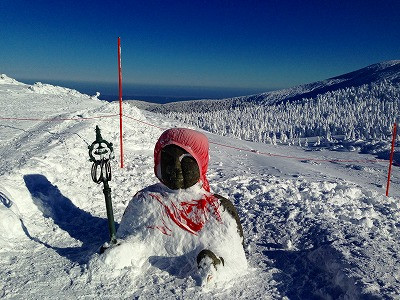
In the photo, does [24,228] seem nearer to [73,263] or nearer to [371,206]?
[73,263]

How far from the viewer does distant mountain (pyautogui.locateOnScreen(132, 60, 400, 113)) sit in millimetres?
120200

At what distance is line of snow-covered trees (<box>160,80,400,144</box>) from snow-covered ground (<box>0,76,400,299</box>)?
36083 millimetres

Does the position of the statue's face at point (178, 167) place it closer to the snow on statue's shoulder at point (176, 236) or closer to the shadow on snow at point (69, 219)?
the snow on statue's shoulder at point (176, 236)

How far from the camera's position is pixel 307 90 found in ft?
486

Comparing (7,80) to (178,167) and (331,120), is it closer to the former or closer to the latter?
(178,167)

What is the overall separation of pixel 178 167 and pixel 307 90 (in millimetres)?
155183

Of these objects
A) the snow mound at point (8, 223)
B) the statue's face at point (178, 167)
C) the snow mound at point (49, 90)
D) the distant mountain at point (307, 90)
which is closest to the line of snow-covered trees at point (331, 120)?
the snow mound at point (49, 90)

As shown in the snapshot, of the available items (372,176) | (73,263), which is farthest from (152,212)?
(372,176)

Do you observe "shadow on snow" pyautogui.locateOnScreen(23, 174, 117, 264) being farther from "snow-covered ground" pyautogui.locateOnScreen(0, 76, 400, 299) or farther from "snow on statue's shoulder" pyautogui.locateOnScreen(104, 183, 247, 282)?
"snow on statue's shoulder" pyautogui.locateOnScreen(104, 183, 247, 282)

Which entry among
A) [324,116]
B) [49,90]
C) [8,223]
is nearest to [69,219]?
[8,223]

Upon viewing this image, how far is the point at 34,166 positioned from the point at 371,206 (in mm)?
7156

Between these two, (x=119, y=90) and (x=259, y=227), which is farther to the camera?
(x=119, y=90)

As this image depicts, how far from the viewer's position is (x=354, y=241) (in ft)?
15.3

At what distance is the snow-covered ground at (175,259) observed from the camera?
3.74 m
